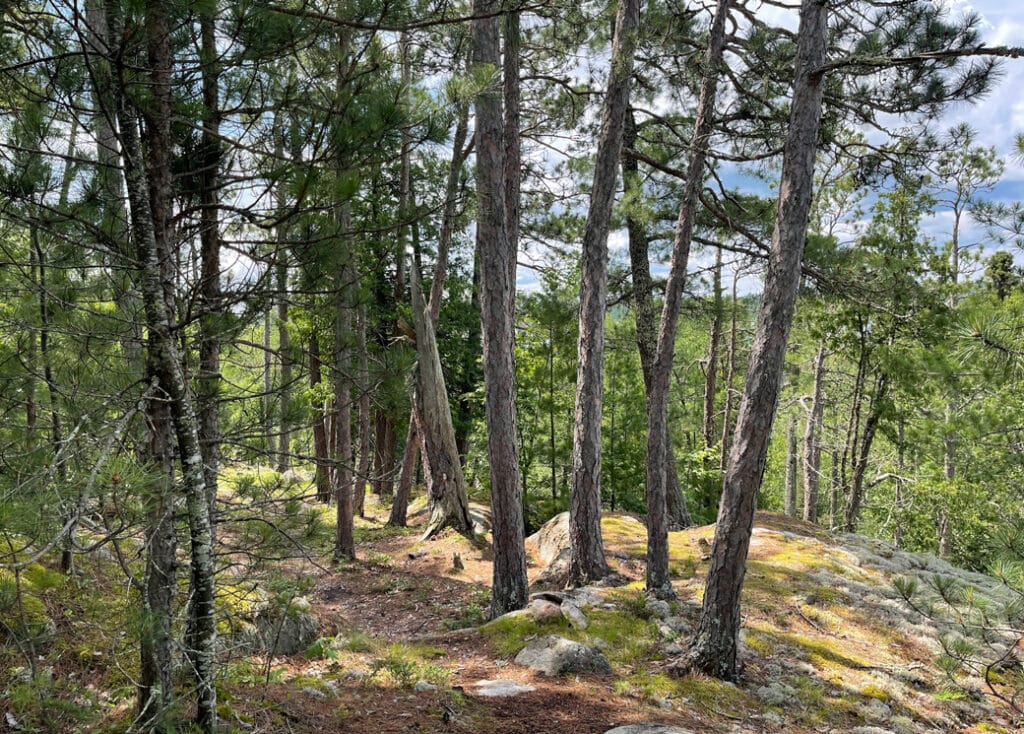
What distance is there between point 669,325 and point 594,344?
1.08m

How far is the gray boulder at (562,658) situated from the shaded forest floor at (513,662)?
0.11 m

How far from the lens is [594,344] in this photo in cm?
730

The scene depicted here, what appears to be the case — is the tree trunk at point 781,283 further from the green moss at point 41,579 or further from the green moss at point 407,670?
the green moss at point 41,579

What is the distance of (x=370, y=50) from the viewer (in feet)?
10.5

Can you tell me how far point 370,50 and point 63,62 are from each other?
1378 mm

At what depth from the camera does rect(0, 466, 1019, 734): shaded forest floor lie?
3.48 m

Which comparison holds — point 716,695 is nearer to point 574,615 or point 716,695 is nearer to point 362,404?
point 574,615

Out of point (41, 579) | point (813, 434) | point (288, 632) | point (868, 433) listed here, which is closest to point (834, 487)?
point (813, 434)

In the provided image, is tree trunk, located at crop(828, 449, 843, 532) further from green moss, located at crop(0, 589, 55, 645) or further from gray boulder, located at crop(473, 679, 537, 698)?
green moss, located at crop(0, 589, 55, 645)

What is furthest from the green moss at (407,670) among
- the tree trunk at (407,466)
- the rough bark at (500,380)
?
the tree trunk at (407,466)

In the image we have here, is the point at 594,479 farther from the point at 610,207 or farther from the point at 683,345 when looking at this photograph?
the point at 683,345

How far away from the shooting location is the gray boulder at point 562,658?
504 centimetres

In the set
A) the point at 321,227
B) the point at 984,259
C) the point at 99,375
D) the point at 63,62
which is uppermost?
the point at 984,259

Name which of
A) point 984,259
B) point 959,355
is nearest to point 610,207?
point 959,355
